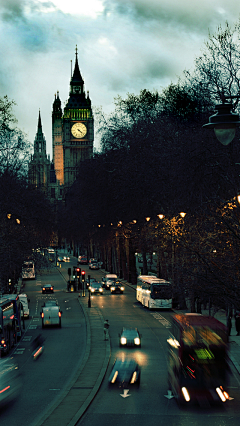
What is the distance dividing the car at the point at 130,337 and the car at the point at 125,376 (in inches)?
334

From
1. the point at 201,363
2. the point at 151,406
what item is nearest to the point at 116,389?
the point at 151,406

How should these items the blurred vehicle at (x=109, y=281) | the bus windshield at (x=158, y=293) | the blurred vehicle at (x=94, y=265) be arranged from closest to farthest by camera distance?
the bus windshield at (x=158, y=293), the blurred vehicle at (x=109, y=281), the blurred vehicle at (x=94, y=265)

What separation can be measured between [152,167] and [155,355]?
22954 millimetres

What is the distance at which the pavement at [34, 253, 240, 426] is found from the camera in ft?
61.5

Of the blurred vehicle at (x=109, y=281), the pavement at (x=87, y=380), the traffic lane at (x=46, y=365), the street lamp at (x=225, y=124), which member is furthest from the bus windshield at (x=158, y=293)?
the street lamp at (x=225, y=124)

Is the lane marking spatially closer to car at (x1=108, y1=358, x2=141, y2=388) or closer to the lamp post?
car at (x1=108, y1=358, x2=141, y2=388)

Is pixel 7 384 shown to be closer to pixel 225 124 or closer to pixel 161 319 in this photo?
pixel 225 124

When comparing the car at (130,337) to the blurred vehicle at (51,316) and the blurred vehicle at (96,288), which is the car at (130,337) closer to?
the blurred vehicle at (51,316)

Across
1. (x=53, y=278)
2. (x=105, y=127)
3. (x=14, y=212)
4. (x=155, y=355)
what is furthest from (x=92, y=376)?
(x=53, y=278)

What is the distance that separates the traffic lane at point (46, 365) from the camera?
20.7 metres

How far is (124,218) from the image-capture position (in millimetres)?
66875

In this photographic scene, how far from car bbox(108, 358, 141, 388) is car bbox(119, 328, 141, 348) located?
27.8ft

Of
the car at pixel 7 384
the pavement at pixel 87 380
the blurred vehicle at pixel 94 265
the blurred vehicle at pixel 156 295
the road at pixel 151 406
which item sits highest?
the blurred vehicle at pixel 94 265

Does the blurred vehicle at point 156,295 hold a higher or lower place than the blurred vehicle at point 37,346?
higher
